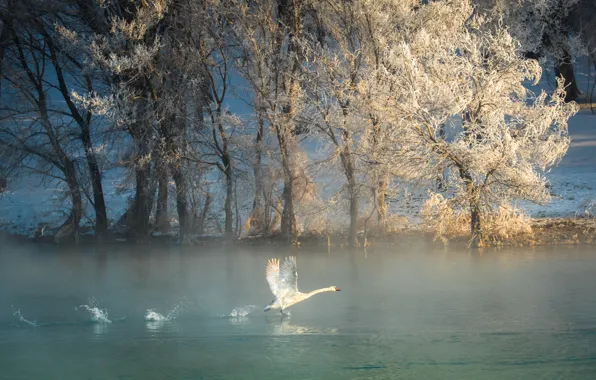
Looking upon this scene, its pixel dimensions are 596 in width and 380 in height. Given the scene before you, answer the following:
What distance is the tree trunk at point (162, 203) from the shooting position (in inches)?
997

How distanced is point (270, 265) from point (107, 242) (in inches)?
485

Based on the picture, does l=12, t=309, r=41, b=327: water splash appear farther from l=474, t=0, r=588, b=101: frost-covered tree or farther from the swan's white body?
l=474, t=0, r=588, b=101: frost-covered tree

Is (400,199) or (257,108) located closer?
(400,199)

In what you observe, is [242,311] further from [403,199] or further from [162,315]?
[403,199]

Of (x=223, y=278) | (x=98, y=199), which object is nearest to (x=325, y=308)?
(x=223, y=278)

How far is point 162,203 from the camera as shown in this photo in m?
26.2

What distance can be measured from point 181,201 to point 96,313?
1007cm

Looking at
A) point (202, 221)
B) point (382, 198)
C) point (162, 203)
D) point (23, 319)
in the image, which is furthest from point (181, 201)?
point (23, 319)

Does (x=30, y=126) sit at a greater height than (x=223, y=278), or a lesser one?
greater

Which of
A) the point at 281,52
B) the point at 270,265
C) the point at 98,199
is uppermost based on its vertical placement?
the point at 281,52

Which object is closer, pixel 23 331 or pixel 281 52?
pixel 23 331

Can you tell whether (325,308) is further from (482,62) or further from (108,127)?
(108,127)

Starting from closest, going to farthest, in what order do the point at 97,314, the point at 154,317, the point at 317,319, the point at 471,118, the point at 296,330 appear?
the point at 296,330, the point at 317,319, the point at 154,317, the point at 97,314, the point at 471,118

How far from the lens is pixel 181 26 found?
24828 mm
